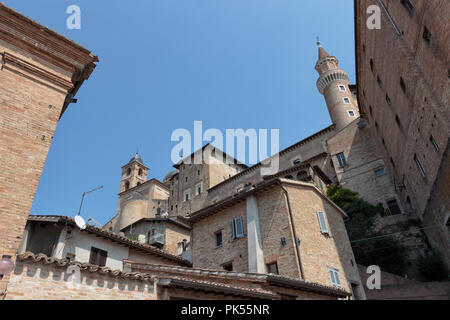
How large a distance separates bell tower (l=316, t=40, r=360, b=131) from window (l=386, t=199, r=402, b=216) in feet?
54.7

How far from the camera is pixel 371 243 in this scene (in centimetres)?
2347

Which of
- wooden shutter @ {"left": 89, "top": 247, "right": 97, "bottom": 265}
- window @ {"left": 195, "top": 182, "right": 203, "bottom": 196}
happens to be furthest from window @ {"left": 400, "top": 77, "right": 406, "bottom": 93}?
window @ {"left": 195, "top": 182, "right": 203, "bottom": 196}

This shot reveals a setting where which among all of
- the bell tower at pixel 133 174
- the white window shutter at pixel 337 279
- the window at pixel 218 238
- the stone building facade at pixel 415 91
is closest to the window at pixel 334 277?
the white window shutter at pixel 337 279

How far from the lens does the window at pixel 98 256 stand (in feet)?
44.8

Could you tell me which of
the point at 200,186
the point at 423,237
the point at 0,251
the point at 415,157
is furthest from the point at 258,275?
the point at 200,186

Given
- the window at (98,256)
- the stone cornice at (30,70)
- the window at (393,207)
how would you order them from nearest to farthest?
the stone cornice at (30,70), the window at (98,256), the window at (393,207)

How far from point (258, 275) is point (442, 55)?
11641 mm

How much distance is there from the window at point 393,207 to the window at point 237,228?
61.0 ft

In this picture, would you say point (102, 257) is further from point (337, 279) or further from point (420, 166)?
point (420, 166)

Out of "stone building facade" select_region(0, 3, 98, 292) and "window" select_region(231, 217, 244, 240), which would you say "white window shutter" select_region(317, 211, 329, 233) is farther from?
"stone building facade" select_region(0, 3, 98, 292)

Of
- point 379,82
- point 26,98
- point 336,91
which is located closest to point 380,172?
point 379,82

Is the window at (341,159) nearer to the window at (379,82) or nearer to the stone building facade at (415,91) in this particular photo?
the stone building facade at (415,91)

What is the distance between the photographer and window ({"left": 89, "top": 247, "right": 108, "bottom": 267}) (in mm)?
13641
